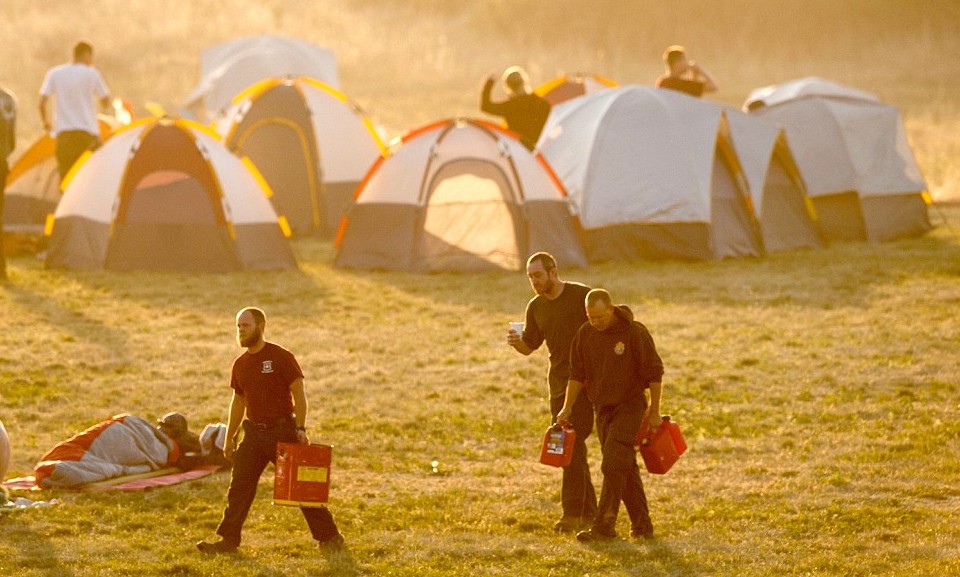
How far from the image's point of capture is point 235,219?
19.3m

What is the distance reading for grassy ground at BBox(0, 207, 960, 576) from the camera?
8898 millimetres

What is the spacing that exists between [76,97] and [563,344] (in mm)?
12224

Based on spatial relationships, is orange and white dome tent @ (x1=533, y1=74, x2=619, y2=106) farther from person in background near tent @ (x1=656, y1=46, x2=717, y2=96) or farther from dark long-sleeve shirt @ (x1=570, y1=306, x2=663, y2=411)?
dark long-sleeve shirt @ (x1=570, y1=306, x2=663, y2=411)

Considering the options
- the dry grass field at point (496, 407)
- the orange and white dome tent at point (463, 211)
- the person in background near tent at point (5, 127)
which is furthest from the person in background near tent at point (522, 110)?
the person in background near tent at point (5, 127)

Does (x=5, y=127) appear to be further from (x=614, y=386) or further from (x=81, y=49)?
(x=614, y=386)

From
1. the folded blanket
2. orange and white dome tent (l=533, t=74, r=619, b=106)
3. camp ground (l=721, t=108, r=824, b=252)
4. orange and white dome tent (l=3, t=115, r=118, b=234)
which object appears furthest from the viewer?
orange and white dome tent (l=533, t=74, r=619, b=106)

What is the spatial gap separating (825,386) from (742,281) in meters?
5.08

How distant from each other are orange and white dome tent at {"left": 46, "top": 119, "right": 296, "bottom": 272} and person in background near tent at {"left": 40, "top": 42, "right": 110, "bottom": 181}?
777mm

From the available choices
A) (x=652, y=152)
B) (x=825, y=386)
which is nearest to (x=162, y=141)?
(x=652, y=152)

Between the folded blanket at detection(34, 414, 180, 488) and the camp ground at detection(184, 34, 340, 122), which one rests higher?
the camp ground at detection(184, 34, 340, 122)

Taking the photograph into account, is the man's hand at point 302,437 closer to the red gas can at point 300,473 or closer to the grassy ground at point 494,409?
the red gas can at point 300,473

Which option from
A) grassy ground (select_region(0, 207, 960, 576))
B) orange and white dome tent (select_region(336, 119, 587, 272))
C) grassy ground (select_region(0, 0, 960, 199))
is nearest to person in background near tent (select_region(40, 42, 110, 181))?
grassy ground (select_region(0, 207, 960, 576))

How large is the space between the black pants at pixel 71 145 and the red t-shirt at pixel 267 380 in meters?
12.2

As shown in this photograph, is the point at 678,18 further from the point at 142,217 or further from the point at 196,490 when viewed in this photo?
the point at 196,490
